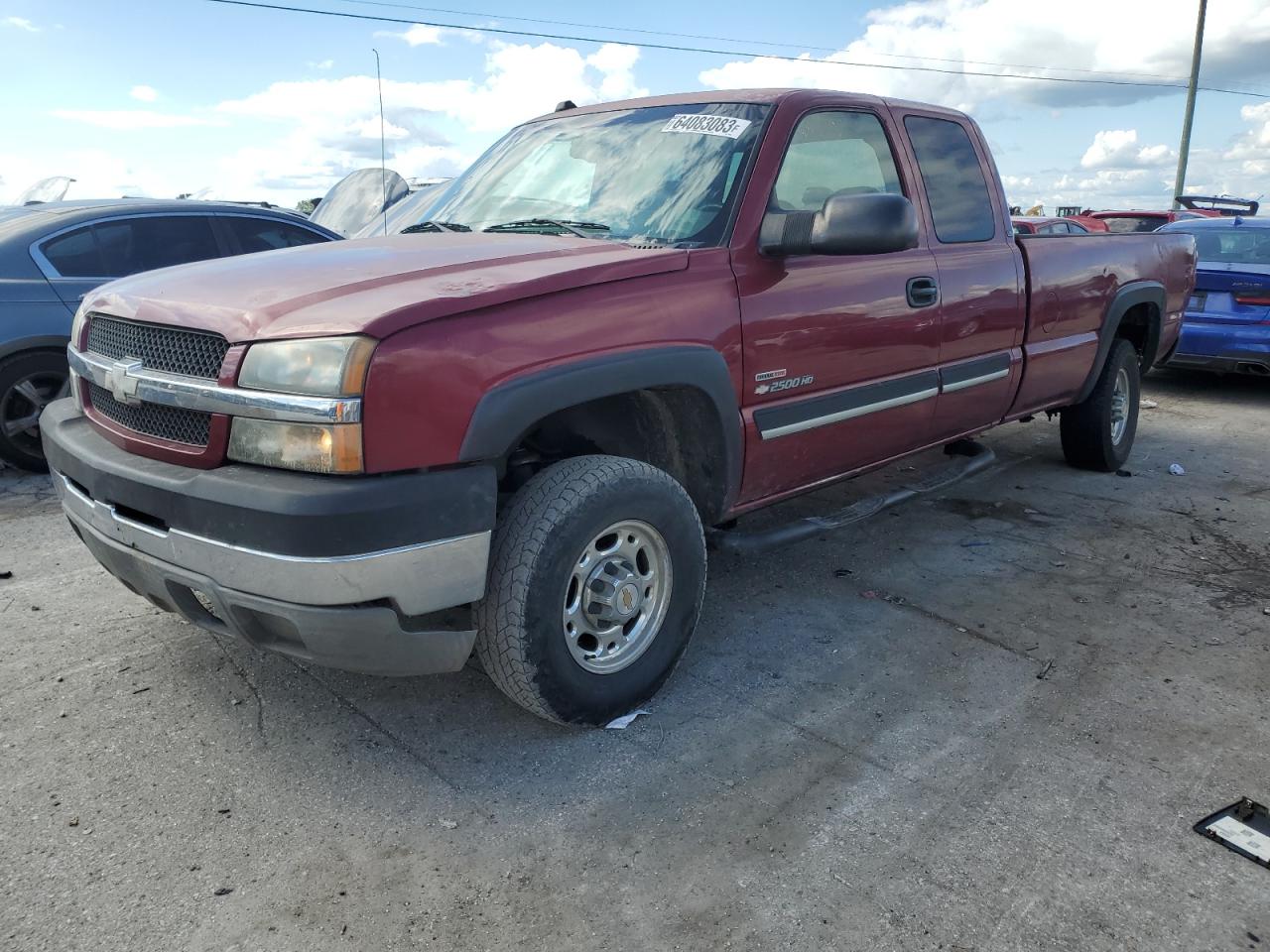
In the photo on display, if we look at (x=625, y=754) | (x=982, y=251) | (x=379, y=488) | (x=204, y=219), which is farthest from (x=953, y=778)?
(x=204, y=219)

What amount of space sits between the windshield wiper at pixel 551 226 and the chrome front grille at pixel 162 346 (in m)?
1.30

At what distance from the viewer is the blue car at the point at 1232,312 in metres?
7.88

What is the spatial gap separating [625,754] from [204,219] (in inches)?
202

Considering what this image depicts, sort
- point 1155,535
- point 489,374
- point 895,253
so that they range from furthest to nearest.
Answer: point 1155,535 < point 895,253 < point 489,374

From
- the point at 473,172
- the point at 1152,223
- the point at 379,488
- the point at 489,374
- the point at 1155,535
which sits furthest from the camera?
the point at 1152,223

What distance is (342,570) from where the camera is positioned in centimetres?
232

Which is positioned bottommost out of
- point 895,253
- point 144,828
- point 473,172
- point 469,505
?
point 144,828

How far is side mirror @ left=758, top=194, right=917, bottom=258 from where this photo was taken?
3117 millimetres

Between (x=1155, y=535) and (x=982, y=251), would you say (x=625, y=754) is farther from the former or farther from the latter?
(x=1155, y=535)

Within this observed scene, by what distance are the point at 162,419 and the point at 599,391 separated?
1.19 metres

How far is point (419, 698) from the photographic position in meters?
3.19

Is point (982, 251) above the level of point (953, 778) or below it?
above

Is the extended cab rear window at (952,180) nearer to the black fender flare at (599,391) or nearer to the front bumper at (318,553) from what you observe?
the black fender flare at (599,391)

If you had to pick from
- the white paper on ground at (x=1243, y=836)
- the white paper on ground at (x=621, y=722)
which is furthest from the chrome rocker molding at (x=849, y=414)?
the white paper on ground at (x=1243, y=836)
